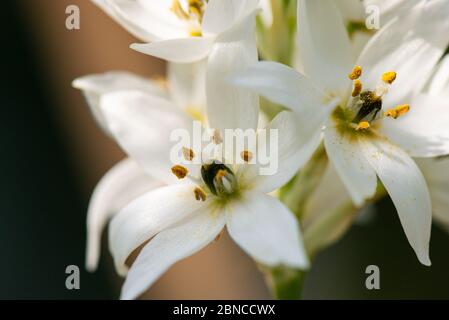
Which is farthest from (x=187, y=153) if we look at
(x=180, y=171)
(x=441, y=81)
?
(x=441, y=81)

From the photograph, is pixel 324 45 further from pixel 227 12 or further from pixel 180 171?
pixel 180 171

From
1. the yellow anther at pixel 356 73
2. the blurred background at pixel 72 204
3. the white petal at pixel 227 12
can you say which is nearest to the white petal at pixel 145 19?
the white petal at pixel 227 12

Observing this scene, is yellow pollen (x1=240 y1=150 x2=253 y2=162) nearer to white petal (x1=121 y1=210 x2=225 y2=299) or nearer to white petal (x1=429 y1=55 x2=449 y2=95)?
white petal (x1=121 y1=210 x2=225 y2=299)

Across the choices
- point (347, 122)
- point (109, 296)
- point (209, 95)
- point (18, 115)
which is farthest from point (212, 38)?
point (18, 115)

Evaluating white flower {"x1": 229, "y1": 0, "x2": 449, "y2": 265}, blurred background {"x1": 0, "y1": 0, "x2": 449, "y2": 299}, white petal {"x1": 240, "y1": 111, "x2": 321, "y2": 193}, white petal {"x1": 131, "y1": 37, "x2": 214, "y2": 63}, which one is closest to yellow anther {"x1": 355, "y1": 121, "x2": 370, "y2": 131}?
white flower {"x1": 229, "y1": 0, "x2": 449, "y2": 265}

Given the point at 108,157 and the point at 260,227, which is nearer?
the point at 260,227

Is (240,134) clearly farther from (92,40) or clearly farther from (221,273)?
(92,40)
